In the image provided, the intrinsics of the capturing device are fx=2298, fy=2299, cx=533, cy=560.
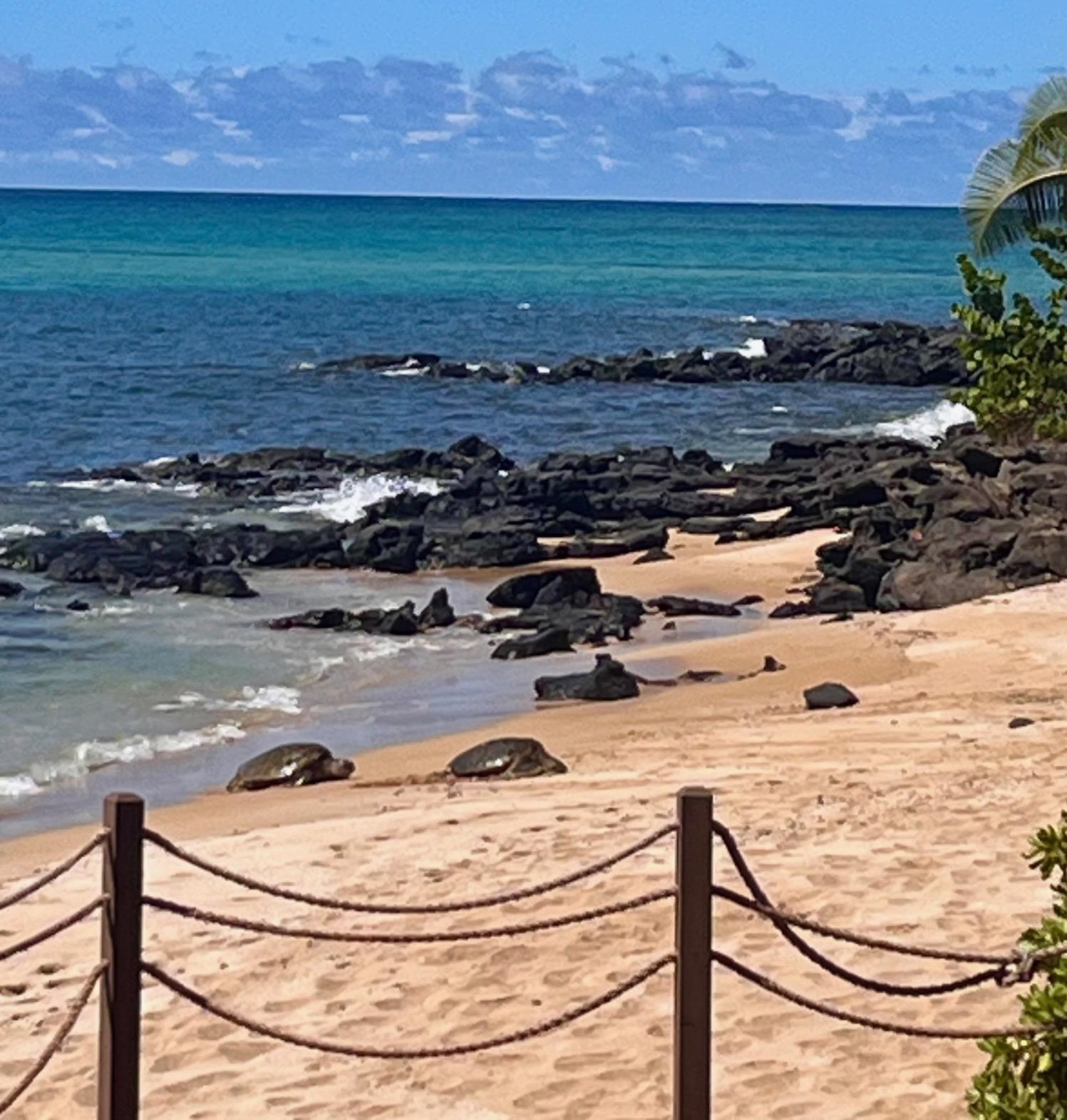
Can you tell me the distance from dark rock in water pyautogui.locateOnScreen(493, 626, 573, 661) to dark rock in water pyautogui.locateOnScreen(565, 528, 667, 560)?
615cm

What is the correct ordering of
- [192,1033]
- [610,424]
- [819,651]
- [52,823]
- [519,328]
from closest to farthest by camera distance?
[192,1033]
[52,823]
[819,651]
[610,424]
[519,328]

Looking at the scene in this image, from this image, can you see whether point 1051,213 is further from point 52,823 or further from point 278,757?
point 52,823

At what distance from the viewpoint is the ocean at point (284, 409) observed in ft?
57.6

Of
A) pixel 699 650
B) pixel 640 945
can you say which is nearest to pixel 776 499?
pixel 699 650

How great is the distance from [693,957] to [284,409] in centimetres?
3958

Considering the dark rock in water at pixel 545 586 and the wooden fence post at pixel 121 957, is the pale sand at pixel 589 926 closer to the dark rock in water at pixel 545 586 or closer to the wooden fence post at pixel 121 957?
the wooden fence post at pixel 121 957

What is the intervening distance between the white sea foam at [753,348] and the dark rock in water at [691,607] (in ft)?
120

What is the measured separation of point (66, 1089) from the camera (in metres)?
8.23

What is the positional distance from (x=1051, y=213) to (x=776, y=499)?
1667 cm

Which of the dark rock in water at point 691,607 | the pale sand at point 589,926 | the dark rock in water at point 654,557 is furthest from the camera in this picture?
the dark rock in water at point 654,557

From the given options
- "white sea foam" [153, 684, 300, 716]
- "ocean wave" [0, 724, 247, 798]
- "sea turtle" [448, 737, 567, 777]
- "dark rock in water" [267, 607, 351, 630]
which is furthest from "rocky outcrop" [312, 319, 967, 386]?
"sea turtle" [448, 737, 567, 777]

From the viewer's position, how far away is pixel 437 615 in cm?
2167

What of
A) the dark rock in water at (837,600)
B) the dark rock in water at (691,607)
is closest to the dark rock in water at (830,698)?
the dark rock in water at (837,600)

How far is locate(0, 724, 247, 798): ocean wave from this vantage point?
50.1ft
